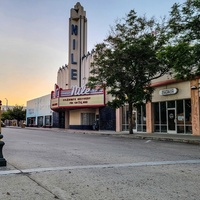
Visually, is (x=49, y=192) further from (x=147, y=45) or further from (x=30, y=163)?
(x=147, y=45)

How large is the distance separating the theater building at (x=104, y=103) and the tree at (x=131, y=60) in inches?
93.0

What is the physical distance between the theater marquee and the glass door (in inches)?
424

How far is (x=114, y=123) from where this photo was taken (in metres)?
35.3

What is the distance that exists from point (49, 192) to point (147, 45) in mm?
19923

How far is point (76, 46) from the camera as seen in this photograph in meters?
43.8

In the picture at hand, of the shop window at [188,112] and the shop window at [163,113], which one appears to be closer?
the shop window at [188,112]

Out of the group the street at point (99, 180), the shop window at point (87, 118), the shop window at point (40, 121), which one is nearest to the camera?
the street at point (99, 180)

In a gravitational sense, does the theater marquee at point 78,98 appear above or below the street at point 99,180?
above

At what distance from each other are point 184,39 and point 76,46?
27701mm

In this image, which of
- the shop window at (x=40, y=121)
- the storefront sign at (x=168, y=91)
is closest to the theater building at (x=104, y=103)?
the storefront sign at (x=168, y=91)

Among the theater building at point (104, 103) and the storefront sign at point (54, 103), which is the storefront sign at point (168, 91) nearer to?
the theater building at point (104, 103)

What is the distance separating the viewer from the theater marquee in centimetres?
3672

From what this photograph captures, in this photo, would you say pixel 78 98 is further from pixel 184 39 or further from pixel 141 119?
pixel 184 39

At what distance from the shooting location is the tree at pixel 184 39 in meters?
16.8
